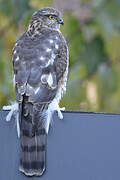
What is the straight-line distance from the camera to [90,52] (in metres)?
5.80

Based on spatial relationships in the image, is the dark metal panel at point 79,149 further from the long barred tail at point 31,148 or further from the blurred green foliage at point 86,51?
the blurred green foliage at point 86,51

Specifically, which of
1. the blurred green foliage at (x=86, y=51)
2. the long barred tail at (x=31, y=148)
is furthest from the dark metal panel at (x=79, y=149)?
the blurred green foliage at (x=86, y=51)

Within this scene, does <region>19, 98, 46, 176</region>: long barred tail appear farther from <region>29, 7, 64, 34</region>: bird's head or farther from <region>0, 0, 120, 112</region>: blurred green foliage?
<region>0, 0, 120, 112</region>: blurred green foliage

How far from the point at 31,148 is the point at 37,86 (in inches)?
17.0

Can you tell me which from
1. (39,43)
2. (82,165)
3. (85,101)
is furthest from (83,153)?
(85,101)

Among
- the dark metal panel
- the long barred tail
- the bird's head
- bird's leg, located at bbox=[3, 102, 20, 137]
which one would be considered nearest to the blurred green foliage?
the bird's head

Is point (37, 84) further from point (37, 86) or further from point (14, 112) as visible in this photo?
point (14, 112)

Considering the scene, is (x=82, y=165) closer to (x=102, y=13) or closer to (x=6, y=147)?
(x=6, y=147)

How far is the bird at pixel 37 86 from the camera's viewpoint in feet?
9.74

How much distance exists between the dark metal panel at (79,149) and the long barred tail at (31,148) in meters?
0.04

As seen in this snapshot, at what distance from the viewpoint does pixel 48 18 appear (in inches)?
174

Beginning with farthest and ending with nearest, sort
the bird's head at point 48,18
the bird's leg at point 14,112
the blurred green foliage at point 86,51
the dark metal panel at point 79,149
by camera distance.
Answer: the blurred green foliage at point 86,51 → the bird's head at point 48,18 → the bird's leg at point 14,112 → the dark metal panel at point 79,149

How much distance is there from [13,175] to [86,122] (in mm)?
421

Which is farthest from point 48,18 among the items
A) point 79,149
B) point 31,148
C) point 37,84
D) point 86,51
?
point 79,149
